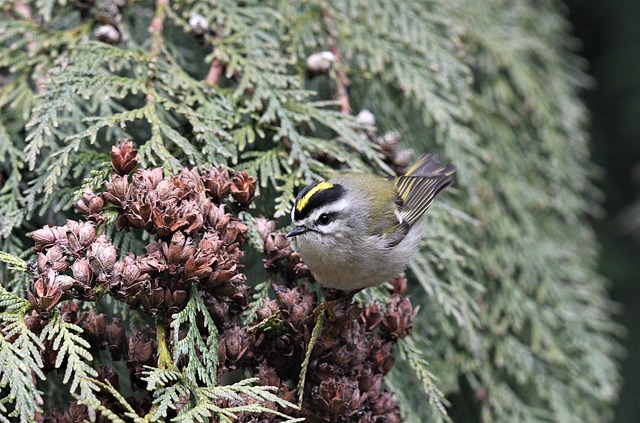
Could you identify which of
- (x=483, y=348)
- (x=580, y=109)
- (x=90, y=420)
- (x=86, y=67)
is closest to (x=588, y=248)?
(x=580, y=109)

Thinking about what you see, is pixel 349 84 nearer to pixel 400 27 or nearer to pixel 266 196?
pixel 400 27

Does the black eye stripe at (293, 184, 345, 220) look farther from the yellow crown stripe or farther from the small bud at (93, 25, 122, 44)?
the small bud at (93, 25, 122, 44)

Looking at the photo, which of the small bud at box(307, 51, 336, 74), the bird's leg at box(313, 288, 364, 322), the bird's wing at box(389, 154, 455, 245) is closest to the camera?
the bird's leg at box(313, 288, 364, 322)

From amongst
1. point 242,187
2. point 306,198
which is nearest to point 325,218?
point 306,198

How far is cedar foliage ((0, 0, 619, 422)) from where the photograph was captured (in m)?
1.65

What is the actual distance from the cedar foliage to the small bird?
0.25 feet

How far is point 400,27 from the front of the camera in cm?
258

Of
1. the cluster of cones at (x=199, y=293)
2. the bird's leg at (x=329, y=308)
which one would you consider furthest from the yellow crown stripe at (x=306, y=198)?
the bird's leg at (x=329, y=308)

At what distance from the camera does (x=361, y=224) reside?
1964mm

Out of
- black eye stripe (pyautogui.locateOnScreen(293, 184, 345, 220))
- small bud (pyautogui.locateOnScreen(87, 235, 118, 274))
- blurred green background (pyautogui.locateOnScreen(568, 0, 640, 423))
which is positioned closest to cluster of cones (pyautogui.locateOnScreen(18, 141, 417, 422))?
small bud (pyautogui.locateOnScreen(87, 235, 118, 274))

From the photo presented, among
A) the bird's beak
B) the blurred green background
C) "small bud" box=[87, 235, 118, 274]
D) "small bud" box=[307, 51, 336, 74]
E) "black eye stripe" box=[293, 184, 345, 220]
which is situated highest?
"small bud" box=[87, 235, 118, 274]

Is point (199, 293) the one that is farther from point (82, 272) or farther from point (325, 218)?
point (325, 218)

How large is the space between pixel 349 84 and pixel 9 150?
1.18 m

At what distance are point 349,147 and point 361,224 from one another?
307 mm
